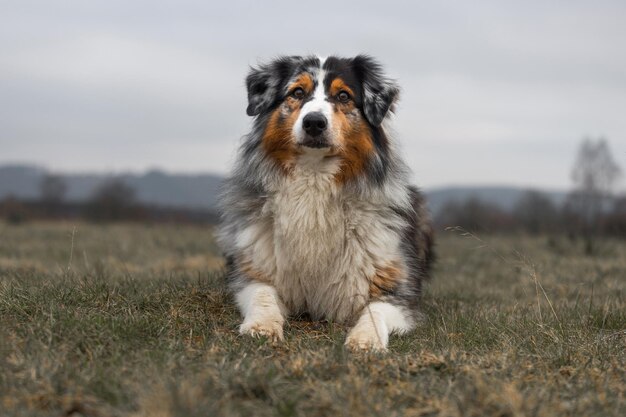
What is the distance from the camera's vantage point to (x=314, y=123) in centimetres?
511

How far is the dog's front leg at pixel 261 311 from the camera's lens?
15.7 feet

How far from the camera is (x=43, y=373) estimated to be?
11.5 ft

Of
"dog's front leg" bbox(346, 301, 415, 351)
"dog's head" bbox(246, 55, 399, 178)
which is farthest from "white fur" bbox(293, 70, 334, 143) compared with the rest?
"dog's front leg" bbox(346, 301, 415, 351)

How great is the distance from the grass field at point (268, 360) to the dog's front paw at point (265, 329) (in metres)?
0.11

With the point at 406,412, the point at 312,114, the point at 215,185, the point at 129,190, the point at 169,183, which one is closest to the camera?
the point at 406,412

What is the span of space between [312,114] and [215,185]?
173cm

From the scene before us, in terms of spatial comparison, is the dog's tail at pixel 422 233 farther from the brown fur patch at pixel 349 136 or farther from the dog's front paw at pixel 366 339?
the dog's front paw at pixel 366 339

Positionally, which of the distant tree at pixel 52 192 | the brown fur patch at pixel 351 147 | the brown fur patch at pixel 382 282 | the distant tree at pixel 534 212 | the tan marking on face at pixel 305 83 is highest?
the tan marking on face at pixel 305 83

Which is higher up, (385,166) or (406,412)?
(385,166)

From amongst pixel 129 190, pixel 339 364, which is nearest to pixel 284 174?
pixel 339 364

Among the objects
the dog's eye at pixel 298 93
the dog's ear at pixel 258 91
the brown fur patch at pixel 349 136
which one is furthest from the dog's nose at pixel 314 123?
the dog's ear at pixel 258 91

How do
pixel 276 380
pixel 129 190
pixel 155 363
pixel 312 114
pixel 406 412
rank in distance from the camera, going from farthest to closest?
pixel 129 190 → pixel 312 114 → pixel 155 363 → pixel 276 380 → pixel 406 412

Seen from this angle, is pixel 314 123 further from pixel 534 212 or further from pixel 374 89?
pixel 534 212

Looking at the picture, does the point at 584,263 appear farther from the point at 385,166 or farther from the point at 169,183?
the point at 169,183
